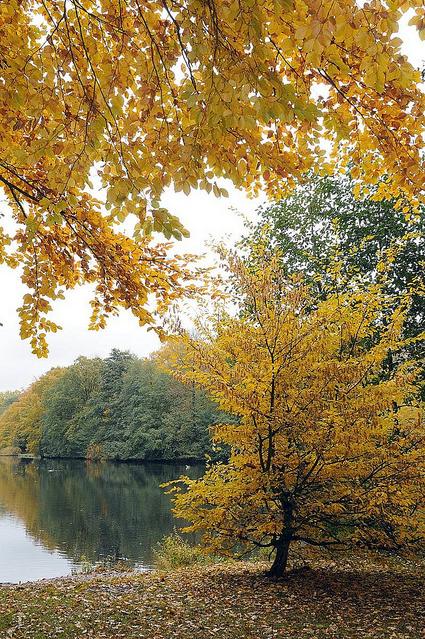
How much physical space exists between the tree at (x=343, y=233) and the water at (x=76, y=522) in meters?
9.50

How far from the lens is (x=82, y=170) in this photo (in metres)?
2.82

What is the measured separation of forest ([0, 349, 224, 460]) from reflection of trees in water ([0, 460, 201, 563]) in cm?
528

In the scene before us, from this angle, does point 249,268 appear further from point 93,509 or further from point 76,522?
point 93,509

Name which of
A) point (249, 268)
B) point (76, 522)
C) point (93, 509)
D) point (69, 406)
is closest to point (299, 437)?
point (249, 268)

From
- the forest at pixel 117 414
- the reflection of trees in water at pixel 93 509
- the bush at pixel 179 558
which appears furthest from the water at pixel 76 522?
the forest at pixel 117 414

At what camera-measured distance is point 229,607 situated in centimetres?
638

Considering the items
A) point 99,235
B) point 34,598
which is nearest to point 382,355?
point 99,235

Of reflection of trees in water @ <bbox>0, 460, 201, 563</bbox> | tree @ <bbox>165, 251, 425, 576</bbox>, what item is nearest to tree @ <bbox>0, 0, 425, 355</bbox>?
tree @ <bbox>165, 251, 425, 576</bbox>

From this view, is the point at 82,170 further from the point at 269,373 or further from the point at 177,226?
the point at 269,373

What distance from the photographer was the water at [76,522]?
1477 cm

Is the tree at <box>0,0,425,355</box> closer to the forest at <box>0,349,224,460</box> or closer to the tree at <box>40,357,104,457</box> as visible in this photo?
the forest at <box>0,349,224,460</box>

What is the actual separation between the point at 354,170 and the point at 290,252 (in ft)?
Answer: 36.5

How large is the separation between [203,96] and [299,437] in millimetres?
5324

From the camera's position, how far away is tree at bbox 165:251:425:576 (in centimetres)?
666
